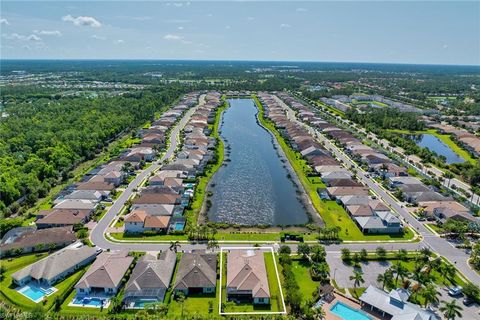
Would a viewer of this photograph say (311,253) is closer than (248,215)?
Yes

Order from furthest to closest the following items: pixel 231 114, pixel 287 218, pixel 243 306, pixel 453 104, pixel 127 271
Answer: pixel 453 104, pixel 231 114, pixel 287 218, pixel 127 271, pixel 243 306

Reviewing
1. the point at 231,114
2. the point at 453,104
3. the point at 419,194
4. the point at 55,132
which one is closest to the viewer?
the point at 419,194

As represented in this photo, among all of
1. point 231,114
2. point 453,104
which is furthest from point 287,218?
point 453,104

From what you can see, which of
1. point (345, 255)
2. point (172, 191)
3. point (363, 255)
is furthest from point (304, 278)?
point (172, 191)

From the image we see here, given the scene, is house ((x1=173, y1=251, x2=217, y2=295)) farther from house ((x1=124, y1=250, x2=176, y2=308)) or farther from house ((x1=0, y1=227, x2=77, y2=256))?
house ((x1=0, y1=227, x2=77, y2=256))

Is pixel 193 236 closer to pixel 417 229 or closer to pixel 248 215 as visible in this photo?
pixel 248 215

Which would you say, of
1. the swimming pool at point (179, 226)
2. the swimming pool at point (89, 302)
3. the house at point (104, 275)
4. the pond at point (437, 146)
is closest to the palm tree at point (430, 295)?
the swimming pool at point (179, 226)

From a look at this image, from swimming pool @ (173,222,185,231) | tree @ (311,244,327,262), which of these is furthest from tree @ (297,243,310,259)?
swimming pool @ (173,222,185,231)
